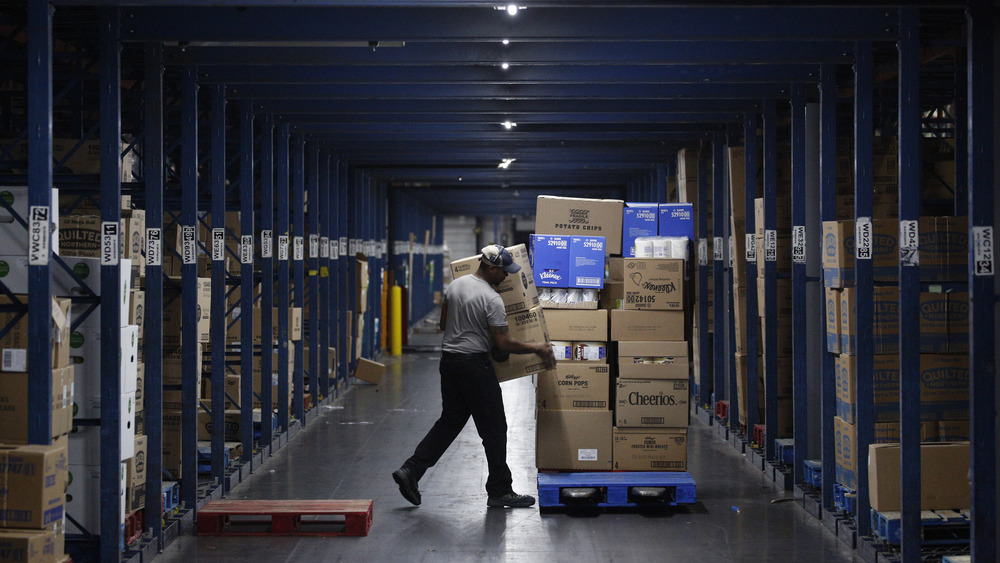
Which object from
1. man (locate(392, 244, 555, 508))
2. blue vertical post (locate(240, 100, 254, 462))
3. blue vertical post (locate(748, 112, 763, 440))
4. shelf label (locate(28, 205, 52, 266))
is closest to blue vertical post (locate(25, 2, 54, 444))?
shelf label (locate(28, 205, 52, 266))

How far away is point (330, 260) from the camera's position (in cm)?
1539

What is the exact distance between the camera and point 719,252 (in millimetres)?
12633

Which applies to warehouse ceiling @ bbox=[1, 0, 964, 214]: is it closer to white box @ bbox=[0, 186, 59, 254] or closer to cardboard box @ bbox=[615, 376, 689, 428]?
white box @ bbox=[0, 186, 59, 254]

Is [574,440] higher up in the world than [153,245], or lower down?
lower down

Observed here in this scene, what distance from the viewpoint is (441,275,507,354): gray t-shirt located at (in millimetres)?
8039

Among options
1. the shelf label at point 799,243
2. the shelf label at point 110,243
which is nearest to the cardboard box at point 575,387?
the shelf label at point 799,243

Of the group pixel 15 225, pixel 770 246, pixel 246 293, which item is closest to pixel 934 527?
pixel 770 246

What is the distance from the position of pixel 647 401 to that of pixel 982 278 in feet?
11.0

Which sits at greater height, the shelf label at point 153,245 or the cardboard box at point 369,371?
the shelf label at point 153,245

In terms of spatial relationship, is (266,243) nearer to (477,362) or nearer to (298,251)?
(298,251)

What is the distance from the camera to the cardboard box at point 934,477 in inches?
262

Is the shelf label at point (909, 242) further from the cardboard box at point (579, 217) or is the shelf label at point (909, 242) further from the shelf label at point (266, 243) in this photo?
the shelf label at point (266, 243)

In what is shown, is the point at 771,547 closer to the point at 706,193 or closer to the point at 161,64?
the point at 161,64

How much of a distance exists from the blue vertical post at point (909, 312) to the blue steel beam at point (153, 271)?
16.0ft
